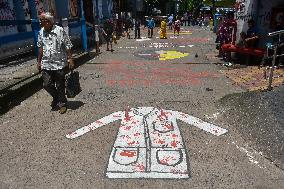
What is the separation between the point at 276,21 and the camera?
440 inches

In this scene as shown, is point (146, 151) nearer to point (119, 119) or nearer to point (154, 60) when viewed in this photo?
point (119, 119)

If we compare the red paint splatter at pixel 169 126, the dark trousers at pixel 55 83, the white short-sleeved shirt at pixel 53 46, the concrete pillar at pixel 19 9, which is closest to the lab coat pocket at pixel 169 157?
the red paint splatter at pixel 169 126

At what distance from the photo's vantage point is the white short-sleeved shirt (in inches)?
227

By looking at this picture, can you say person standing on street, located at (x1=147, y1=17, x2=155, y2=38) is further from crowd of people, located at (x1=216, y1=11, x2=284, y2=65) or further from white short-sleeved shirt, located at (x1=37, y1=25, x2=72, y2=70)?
white short-sleeved shirt, located at (x1=37, y1=25, x2=72, y2=70)

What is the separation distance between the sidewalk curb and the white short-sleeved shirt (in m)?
1.28

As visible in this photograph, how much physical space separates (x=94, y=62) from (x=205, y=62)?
4590mm

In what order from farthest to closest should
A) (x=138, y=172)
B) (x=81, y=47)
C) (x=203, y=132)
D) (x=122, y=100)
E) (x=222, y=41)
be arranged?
1. (x=81, y=47)
2. (x=222, y=41)
3. (x=122, y=100)
4. (x=203, y=132)
5. (x=138, y=172)

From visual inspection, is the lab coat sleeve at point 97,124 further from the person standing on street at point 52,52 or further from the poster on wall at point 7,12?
the poster on wall at point 7,12

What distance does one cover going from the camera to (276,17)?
11172 millimetres

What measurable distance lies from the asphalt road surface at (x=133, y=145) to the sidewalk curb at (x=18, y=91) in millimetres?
152

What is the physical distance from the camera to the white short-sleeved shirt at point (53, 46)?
578cm

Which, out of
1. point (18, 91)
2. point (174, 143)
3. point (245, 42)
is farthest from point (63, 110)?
point (245, 42)

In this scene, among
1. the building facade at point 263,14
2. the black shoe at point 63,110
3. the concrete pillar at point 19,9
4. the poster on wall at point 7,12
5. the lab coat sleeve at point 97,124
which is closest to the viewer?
the lab coat sleeve at point 97,124

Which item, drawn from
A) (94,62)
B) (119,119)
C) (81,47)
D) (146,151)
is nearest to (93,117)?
(119,119)
